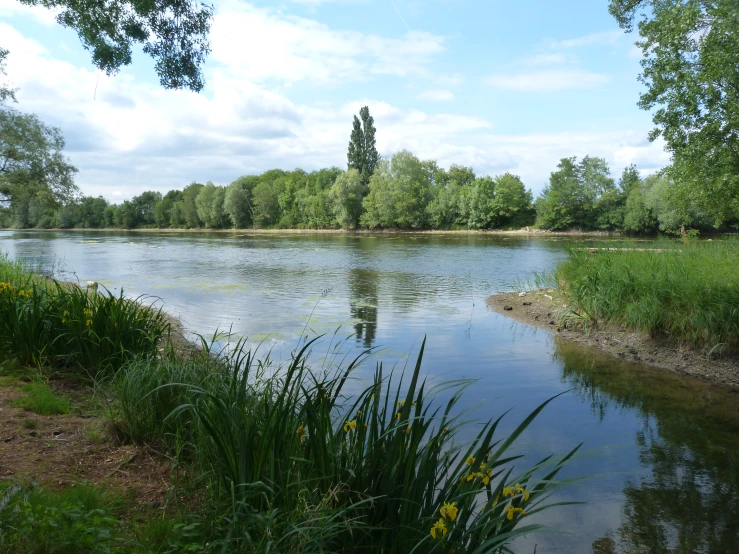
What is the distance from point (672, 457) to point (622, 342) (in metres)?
4.98

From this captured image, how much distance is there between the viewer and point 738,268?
9477 mm

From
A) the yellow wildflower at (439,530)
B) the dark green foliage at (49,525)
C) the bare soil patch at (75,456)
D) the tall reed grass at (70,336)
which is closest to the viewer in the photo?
the yellow wildflower at (439,530)

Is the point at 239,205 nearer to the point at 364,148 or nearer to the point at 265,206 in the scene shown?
the point at 265,206

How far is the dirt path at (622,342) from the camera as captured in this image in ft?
27.5

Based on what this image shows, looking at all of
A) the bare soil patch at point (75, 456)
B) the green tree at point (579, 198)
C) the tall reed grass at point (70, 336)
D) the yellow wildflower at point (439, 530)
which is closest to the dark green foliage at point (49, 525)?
the bare soil patch at point (75, 456)

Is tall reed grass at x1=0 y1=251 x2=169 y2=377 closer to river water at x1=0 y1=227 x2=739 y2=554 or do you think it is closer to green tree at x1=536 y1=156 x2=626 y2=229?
river water at x1=0 y1=227 x2=739 y2=554

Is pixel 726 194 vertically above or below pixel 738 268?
above

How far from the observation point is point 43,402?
191 inches

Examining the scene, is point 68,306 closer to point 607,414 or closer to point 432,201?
point 607,414

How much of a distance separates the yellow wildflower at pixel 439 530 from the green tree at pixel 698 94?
1225 cm

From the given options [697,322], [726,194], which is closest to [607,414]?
[697,322]

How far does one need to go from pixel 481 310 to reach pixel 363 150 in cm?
8542

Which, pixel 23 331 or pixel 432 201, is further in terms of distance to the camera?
pixel 432 201

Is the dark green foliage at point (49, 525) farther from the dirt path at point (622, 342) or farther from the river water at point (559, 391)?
the dirt path at point (622, 342)
